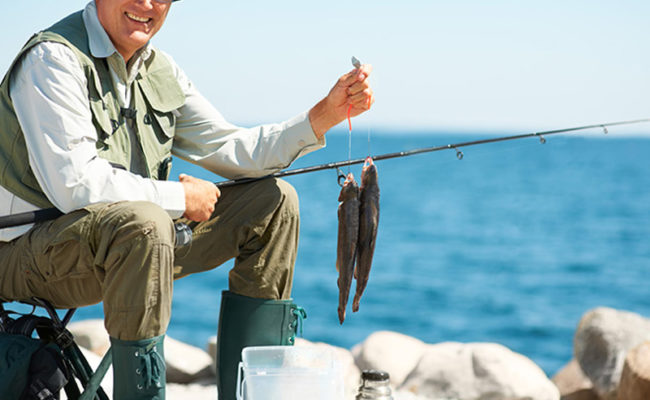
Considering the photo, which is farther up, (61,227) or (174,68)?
(174,68)

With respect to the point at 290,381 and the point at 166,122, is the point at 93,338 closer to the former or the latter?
the point at 166,122

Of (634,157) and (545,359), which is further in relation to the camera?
(634,157)

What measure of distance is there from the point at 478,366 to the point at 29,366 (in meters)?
3.03

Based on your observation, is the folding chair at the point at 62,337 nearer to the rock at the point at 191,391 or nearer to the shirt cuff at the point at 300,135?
the shirt cuff at the point at 300,135

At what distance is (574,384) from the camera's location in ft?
20.0

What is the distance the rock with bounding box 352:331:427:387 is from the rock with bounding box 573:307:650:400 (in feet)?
3.44

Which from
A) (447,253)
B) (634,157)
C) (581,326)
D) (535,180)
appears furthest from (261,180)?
(634,157)

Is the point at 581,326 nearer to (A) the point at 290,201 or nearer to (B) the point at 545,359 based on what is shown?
(A) the point at 290,201

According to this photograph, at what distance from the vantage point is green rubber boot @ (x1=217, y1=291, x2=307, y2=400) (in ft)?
11.0

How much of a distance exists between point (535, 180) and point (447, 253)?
107 ft

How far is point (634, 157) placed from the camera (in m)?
89.9

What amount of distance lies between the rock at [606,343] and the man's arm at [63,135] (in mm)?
3781

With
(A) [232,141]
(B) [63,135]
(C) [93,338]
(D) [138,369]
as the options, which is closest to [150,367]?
(D) [138,369]

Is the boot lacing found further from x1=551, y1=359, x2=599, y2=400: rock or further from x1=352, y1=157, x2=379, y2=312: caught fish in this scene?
x1=551, y1=359, x2=599, y2=400: rock
